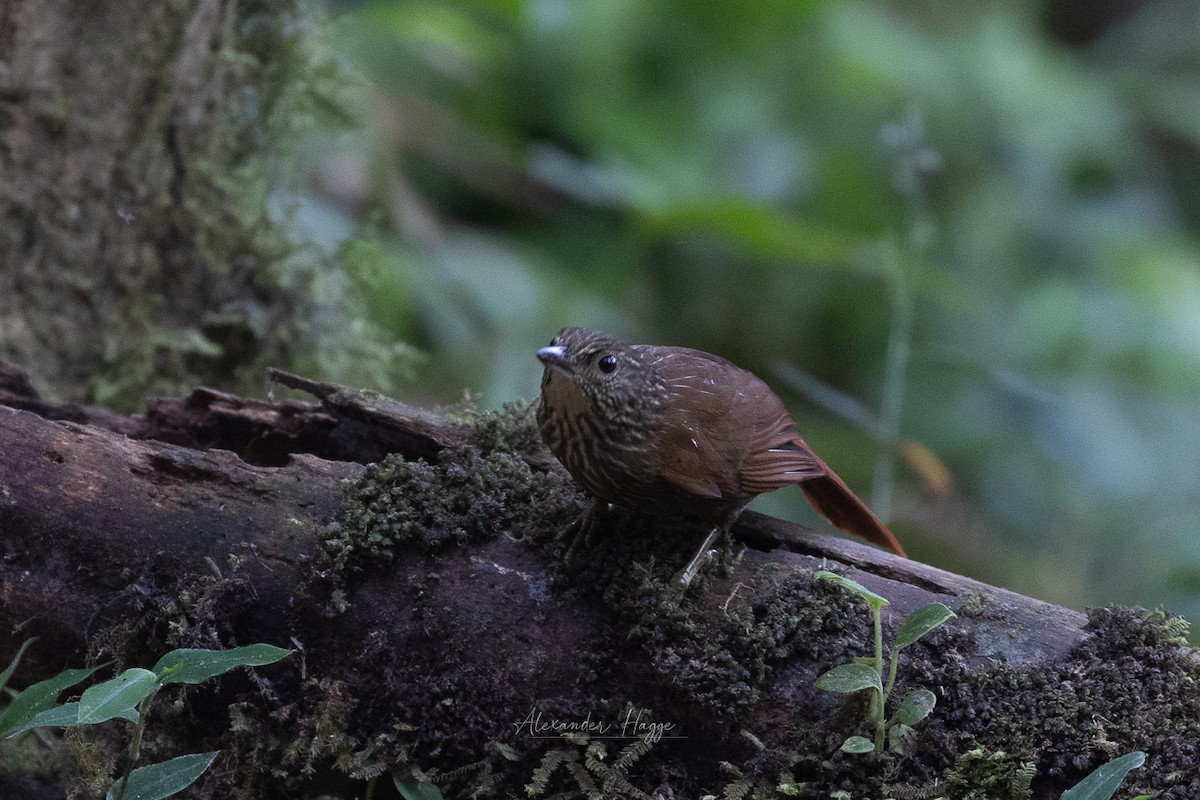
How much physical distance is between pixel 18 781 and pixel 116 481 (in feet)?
2.57

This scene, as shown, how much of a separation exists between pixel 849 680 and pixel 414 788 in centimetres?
85

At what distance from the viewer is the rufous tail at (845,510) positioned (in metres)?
2.62

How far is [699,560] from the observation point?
7.40ft

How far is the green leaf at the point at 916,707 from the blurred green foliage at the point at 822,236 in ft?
9.70

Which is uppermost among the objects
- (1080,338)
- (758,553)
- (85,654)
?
(1080,338)

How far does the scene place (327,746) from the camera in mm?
2053

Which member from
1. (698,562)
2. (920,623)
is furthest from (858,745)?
(698,562)

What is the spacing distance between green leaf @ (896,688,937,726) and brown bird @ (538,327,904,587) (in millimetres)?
499

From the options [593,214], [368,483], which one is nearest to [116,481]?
[368,483]

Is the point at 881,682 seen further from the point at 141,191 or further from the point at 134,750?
the point at 141,191

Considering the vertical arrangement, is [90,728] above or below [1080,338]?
below

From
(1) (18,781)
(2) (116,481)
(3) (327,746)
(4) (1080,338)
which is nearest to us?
(3) (327,746)

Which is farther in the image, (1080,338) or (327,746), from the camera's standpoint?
(1080,338)

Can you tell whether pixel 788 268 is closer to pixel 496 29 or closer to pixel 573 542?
pixel 496 29
